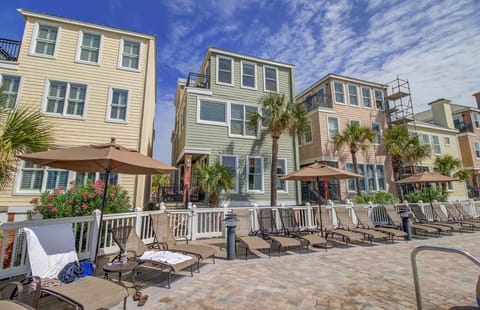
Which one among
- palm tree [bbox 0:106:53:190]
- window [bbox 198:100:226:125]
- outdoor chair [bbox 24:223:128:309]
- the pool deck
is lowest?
the pool deck

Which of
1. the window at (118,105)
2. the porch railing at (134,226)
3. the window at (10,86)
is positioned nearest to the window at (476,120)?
the porch railing at (134,226)

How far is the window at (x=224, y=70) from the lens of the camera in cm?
1388

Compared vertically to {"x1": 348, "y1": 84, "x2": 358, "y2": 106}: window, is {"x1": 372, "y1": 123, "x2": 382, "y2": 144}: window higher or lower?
lower

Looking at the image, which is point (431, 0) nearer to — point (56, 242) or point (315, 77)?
point (315, 77)

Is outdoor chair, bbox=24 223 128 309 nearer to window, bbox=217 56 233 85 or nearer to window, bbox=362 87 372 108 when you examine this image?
window, bbox=217 56 233 85

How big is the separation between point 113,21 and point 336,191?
17847mm

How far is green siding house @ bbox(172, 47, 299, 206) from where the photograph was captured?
1276 centimetres

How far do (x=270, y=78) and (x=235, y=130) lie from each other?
4.86m

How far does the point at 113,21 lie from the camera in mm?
11758

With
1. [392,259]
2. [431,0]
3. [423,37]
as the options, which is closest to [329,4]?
[431,0]

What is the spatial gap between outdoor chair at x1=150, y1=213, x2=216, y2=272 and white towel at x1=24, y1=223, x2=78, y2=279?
190 centimetres

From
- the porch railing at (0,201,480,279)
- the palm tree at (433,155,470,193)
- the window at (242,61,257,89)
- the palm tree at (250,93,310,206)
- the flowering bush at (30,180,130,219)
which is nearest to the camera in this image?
the porch railing at (0,201,480,279)

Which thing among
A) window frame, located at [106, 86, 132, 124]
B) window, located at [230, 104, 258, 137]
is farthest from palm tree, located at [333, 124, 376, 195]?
window frame, located at [106, 86, 132, 124]

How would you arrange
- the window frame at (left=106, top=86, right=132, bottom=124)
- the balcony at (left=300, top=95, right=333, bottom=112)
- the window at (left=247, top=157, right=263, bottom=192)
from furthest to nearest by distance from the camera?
the balcony at (left=300, top=95, right=333, bottom=112), the window at (left=247, top=157, right=263, bottom=192), the window frame at (left=106, top=86, right=132, bottom=124)
